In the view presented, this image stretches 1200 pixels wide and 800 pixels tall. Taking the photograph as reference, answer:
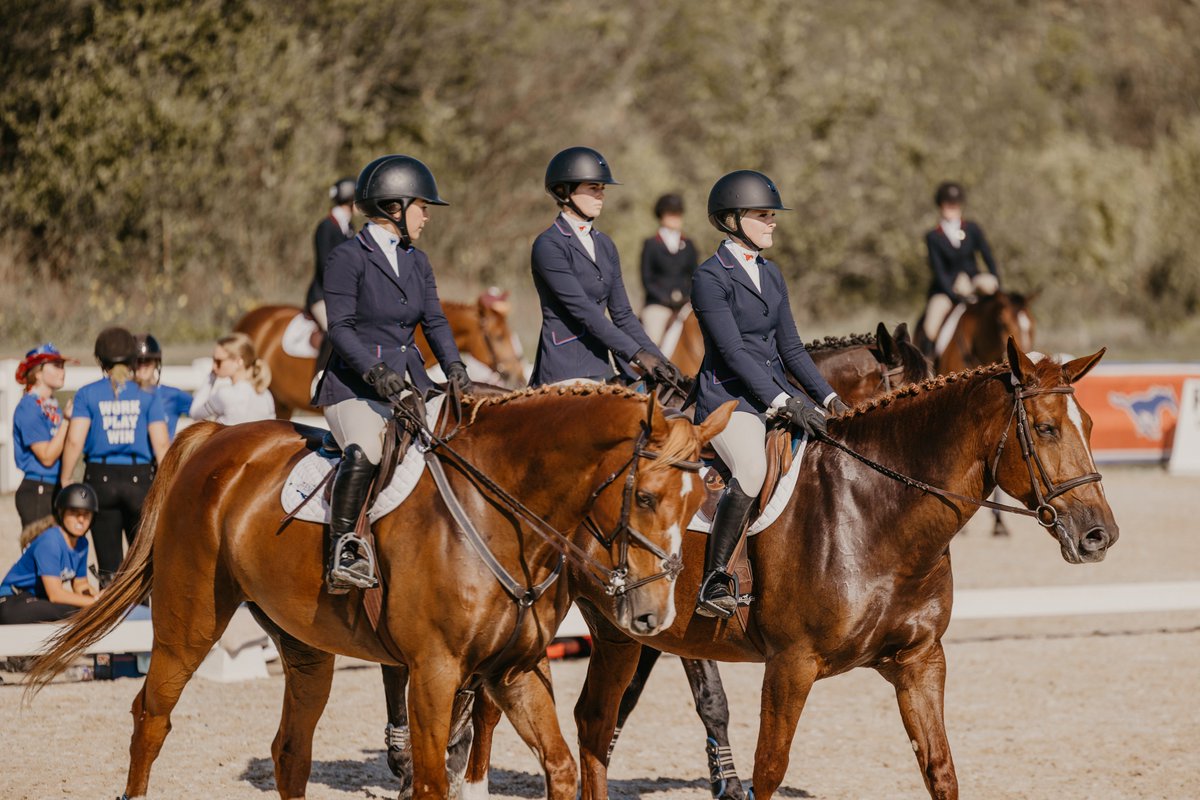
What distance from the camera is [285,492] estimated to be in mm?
5848

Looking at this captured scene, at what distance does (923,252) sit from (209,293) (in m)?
18.6

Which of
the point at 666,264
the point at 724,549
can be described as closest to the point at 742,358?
the point at 724,549

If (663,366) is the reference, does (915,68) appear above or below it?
above

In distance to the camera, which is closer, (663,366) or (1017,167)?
(663,366)

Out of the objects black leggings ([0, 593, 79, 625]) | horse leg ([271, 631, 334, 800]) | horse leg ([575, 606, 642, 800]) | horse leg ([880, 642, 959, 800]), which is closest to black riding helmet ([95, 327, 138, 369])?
black leggings ([0, 593, 79, 625])

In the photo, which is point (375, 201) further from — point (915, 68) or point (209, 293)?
point (915, 68)

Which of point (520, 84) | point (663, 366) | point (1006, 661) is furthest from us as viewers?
point (520, 84)

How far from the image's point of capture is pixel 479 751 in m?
6.02

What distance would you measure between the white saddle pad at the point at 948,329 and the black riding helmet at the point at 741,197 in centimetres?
836

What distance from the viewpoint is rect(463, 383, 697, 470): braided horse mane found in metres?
4.86

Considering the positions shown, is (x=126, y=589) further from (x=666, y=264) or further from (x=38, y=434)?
(x=666, y=264)

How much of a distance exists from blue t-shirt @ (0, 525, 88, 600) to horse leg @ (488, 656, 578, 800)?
4.21 meters

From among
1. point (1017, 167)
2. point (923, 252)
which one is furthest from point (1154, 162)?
point (923, 252)

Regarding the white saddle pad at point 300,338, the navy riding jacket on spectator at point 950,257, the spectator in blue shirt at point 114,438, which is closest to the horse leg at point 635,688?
the spectator in blue shirt at point 114,438
